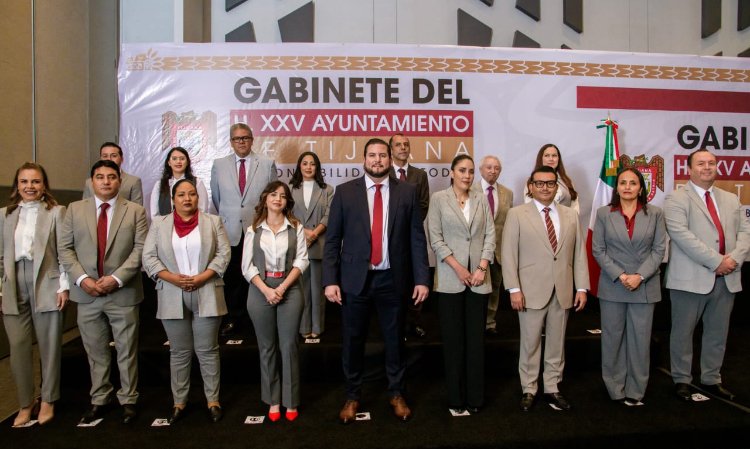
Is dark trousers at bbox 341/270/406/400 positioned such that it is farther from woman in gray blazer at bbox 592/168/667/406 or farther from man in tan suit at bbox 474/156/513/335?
woman in gray blazer at bbox 592/168/667/406

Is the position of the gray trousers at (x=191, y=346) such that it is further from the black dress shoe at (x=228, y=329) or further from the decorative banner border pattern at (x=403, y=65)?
the decorative banner border pattern at (x=403, y=65)

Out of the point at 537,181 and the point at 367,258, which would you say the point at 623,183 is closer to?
the point at 537,181

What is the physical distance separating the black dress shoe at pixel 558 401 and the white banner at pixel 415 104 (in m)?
2.38

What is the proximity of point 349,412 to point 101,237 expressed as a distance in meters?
1.84

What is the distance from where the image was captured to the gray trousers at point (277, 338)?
280 centimetres

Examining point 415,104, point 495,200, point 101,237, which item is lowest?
point 101,237

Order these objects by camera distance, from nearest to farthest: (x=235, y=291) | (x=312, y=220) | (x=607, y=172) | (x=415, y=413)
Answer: (x=415, y=413)
(x=312, y=220)
(x=235, y=291)
(x=607, y=172)

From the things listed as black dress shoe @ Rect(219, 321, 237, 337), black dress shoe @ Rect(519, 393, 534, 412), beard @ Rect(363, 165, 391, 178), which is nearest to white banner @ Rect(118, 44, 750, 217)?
black dress shoe @ Rect(219, 321, 237, 337)

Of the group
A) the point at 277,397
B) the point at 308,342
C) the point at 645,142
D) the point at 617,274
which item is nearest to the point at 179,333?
the point at 277,397

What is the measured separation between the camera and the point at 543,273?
291cm

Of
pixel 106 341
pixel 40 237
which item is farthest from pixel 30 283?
pixel 106 341

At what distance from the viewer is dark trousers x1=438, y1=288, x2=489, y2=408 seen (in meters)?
2.91

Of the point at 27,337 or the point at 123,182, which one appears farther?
the point at 123,182

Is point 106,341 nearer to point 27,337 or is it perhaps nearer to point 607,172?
point 27,337
